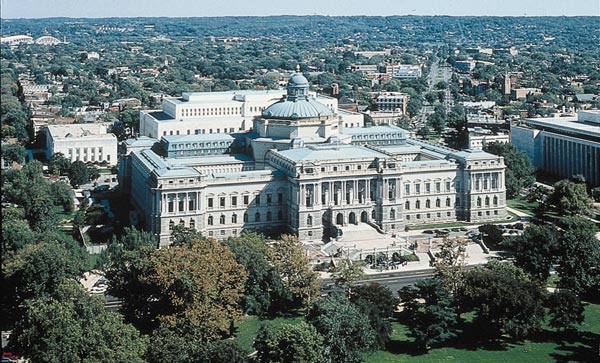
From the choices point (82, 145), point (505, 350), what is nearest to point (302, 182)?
point (505, 350)

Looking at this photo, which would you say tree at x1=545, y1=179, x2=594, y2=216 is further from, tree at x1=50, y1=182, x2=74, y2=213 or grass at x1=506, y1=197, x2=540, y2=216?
tree at x1=50, y1=182, x2=74, y2=213

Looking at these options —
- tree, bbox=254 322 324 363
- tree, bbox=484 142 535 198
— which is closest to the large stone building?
tree, bbox=484 142 535 198

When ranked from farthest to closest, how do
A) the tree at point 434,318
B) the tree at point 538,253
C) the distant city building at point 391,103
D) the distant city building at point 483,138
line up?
the distant city building at point 391,103
the distant city building at point 483,138
the tree at point 538,253
the tree at point 434,318

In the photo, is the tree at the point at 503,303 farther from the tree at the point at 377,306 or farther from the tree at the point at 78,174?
the tree at the point at 78,174

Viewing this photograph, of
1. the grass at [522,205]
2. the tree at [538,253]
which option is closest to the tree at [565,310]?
the tree at [538,253]

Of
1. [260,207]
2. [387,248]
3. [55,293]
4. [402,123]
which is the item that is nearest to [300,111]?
[260,207]

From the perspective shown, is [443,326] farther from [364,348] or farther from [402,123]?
[402,123]
